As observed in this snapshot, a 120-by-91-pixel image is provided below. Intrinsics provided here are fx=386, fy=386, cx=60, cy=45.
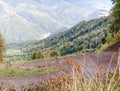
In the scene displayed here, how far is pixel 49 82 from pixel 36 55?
7035cm

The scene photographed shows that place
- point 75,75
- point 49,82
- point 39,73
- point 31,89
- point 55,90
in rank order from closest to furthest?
point 75,75
point 55,90
point 49,82
point 31,89
point 39,73

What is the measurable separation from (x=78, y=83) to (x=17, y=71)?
16.3 m

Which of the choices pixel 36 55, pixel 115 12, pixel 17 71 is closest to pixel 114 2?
pixel 115 12

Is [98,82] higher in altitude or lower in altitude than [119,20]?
lower

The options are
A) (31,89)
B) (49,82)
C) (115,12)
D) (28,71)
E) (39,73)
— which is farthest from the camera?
(115,12)

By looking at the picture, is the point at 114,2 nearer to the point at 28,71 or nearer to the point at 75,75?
the point at 28,71

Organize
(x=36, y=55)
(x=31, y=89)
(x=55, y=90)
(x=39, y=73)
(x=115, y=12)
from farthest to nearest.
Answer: (x=36, y=55), (x=115, y=12), (x=39, y=73), (x=31, y=89), (x=55, y=90)

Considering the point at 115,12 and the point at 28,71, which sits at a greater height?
the point at 115,12

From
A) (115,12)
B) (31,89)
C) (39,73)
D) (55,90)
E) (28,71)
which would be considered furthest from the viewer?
(115,12)

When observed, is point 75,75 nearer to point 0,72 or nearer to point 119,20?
point 0,72

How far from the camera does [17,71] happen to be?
2244 centimetres

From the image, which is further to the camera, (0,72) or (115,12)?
(115,12)

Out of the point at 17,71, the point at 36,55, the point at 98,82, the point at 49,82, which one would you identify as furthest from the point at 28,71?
the point at 36,55

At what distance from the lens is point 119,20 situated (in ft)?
147
